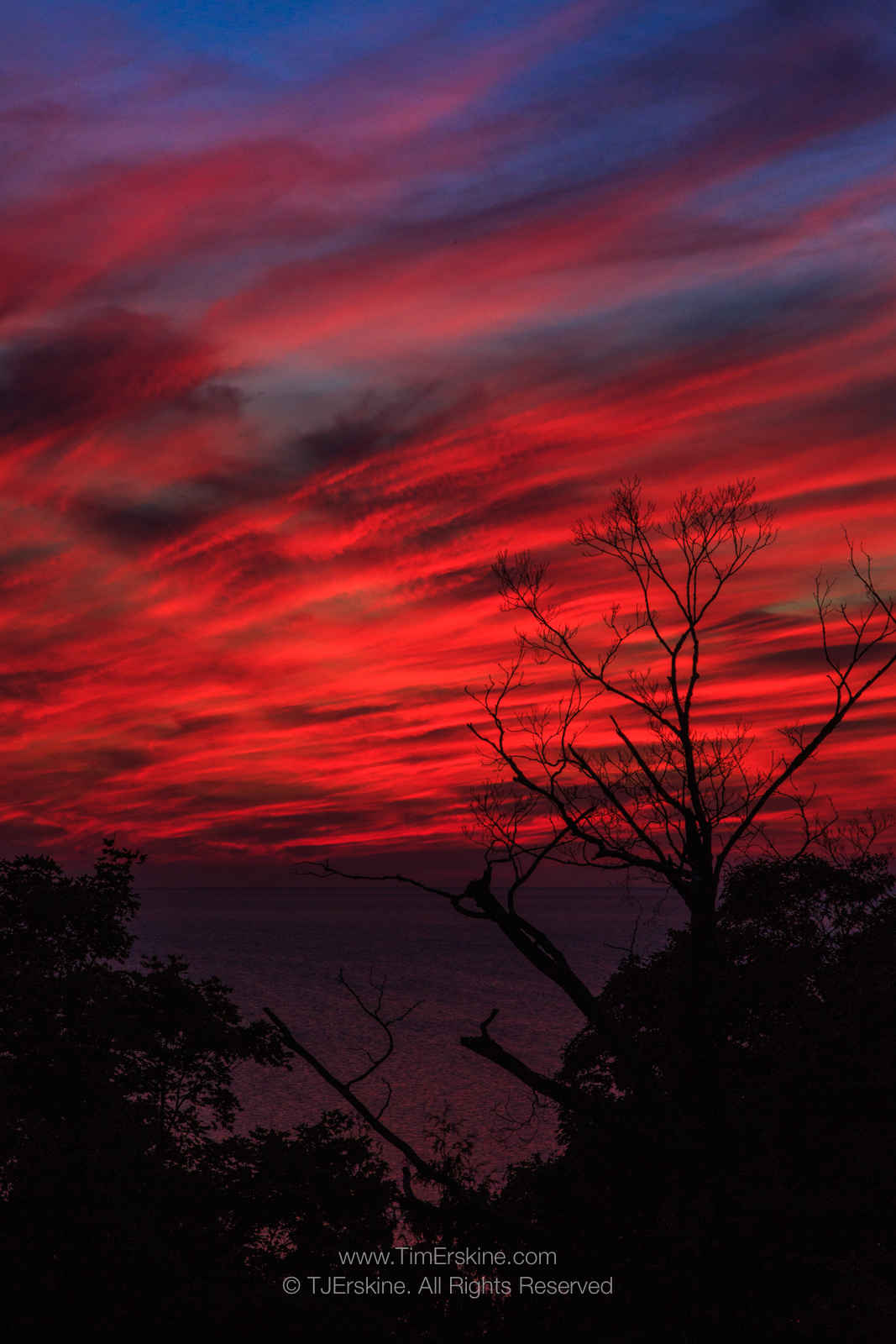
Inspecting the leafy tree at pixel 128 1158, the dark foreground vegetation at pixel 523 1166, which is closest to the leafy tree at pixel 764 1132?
the dark foreground vegetation at pixel 523 1166

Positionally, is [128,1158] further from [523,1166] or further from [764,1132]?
[764,1132]

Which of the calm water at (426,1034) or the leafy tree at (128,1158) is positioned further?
the calm water at (426,1034)

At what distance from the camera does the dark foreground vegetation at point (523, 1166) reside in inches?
571

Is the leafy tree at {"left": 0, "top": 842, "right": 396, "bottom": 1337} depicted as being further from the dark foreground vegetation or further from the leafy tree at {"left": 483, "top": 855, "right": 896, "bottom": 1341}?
the leafy tree at {"left": 483, "top": 855, "right": 896, "bottom": 1341}

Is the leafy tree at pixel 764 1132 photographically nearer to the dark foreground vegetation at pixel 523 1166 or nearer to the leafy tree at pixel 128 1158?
the dark foreground vegetation at pixel 523 1166

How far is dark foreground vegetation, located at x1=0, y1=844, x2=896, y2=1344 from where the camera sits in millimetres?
14516

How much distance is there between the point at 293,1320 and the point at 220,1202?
519 centimetres

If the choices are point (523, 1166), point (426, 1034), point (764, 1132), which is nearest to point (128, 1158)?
point (523, 1166)

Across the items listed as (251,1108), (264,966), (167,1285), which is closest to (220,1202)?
(167,1285)

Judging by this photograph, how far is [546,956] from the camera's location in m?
10.3

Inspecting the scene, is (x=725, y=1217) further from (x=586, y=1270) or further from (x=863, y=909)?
(x=863, y=909)

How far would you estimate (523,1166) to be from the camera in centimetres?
2680

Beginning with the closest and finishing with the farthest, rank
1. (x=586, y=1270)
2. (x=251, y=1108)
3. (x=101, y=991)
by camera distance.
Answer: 1. (x=586, y=1270)
2. (x=101, y=991)
3. (x=251, y=1108)

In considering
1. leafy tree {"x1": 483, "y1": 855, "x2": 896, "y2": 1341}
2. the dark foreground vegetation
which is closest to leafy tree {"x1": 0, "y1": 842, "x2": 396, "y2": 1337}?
the dark foreground vegetation
